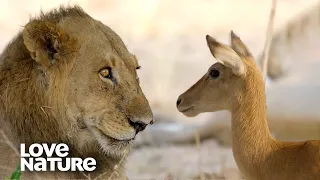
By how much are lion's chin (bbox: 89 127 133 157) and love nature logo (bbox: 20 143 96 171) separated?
76mm

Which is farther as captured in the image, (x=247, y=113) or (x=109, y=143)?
(x=247, y=113)

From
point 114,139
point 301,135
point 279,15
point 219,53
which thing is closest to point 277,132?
point 301,135

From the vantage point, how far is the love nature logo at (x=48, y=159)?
4.46ft

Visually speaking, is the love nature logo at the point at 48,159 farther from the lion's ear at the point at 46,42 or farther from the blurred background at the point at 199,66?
the blurred background at the point at 199,66

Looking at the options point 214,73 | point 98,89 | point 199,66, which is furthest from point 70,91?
point 199,66

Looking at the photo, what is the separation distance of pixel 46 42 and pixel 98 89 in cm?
14

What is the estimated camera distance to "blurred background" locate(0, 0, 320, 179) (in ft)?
5.72

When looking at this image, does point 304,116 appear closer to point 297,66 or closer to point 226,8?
point 297,66

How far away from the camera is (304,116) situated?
1793 millimetres

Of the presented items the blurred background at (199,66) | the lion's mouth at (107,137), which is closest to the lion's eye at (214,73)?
the blurred background at (199,66)

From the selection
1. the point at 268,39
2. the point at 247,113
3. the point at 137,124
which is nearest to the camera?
Result: the point at 137,124

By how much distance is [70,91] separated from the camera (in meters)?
1.34

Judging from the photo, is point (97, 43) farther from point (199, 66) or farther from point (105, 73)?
point (199, 66)

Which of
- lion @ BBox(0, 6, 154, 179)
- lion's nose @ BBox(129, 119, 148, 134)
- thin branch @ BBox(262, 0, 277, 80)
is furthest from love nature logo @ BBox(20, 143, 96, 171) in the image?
thin branch @ BBox(262, 0, 277, 80)
